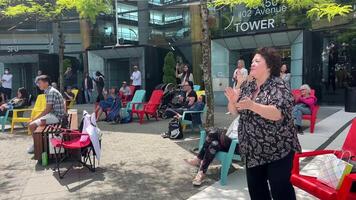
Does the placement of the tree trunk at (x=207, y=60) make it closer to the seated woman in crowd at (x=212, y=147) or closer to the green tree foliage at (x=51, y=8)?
the seated woman in crowd at (x=212, y=147)

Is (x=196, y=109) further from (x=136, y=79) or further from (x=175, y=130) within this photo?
(x=136, y=79)

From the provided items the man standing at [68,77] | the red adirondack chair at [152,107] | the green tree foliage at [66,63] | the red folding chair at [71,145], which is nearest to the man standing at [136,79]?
the red adirondack chair at [152,107]

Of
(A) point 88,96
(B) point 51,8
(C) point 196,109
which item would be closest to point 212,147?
(C) point 196,109

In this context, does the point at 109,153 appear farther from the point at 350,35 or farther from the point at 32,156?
the point at 350,35

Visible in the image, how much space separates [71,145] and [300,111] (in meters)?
4.85

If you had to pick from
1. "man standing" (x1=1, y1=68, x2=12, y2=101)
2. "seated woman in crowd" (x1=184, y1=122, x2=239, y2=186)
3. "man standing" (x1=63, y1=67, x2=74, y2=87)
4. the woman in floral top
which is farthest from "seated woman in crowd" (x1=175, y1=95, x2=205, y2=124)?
"man standing" (x1=63, y1=67, x2=74, y2=87)

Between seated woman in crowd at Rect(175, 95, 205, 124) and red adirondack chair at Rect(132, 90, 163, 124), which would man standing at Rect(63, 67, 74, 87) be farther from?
seated woman in crowd at Rect(175, 95, 205, 124)

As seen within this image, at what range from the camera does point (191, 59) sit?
752 inches

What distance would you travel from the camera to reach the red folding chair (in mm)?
5461

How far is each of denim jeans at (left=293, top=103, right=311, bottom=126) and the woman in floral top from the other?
5.20 meters

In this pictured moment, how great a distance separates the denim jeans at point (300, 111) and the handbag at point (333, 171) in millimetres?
4453

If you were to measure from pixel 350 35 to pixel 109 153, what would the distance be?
10.4 meters

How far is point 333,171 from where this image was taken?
3217mm

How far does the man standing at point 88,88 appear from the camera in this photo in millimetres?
18328
